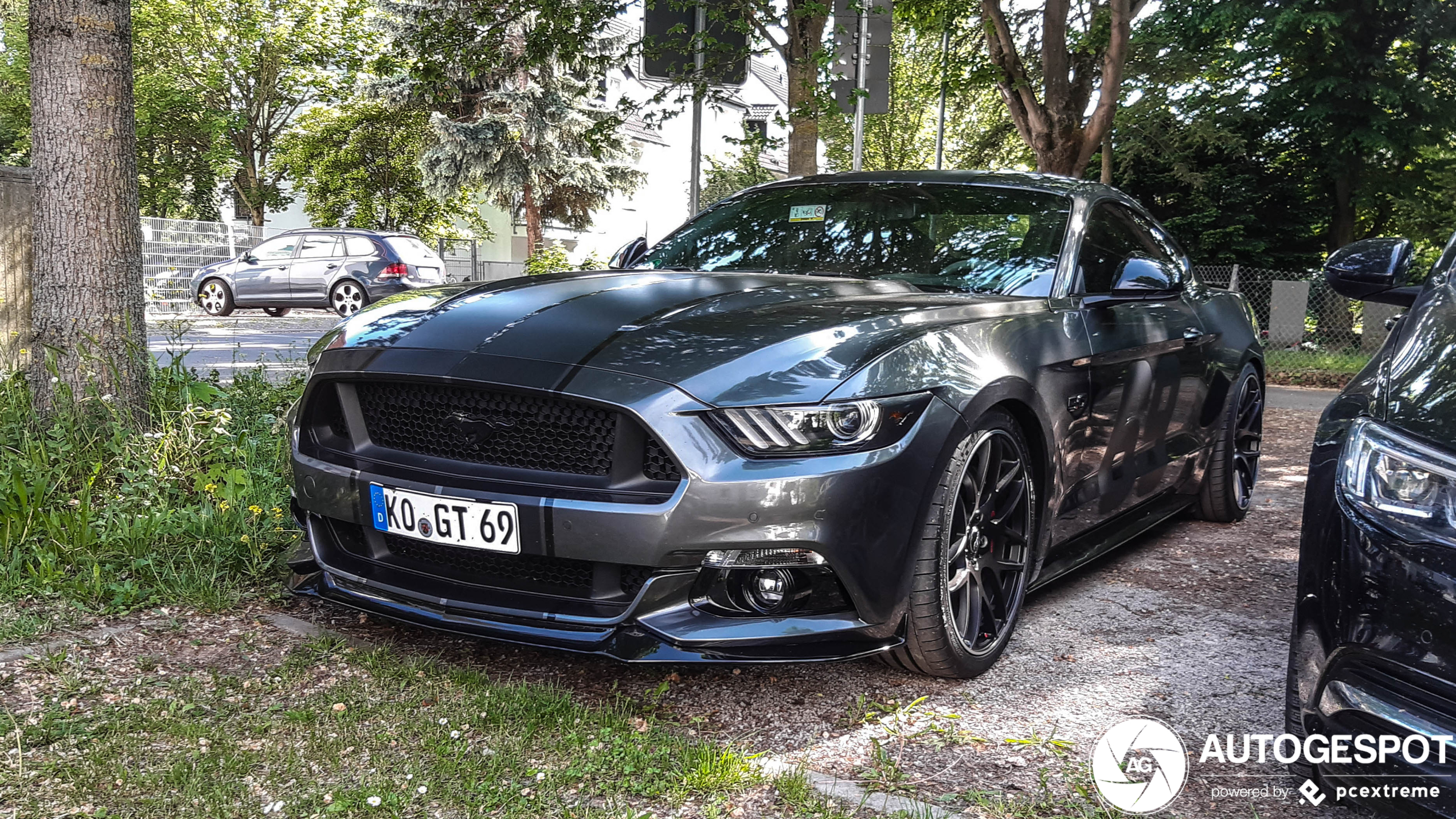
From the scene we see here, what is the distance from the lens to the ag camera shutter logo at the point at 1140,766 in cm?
238

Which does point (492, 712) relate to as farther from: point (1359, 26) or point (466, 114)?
point (466, 114)

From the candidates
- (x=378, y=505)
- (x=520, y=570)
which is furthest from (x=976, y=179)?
(x=378, y=505)

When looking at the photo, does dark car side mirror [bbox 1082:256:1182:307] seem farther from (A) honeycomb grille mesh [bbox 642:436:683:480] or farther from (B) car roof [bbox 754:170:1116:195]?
(A) honeycomb grille mesh [bbox 642:436:683:480]

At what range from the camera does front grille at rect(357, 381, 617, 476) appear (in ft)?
8.43

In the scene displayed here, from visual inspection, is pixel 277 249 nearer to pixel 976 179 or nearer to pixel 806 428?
pixel 976 179

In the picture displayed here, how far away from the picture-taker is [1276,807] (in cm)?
237

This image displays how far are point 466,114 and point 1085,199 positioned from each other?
25.1 m

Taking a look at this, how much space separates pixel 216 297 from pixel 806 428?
64.8 ft

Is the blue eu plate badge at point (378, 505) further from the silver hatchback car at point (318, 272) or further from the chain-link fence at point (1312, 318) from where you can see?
the silver hatchback car at point (318, 272)

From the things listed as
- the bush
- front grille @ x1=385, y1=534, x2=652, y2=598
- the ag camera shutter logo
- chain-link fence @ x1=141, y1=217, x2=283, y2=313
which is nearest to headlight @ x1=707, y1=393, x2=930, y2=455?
front grille @ x1=385, y1=534, x2=652, y2=598

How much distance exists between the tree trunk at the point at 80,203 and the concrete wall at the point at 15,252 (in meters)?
1.55

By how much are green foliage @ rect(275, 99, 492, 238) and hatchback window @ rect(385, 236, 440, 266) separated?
12.0 m

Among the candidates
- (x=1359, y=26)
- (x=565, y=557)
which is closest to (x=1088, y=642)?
(x=565, y=557)

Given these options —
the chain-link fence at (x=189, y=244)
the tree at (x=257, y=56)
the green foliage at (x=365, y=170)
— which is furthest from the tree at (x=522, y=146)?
the tree at (x=257, y=56)
